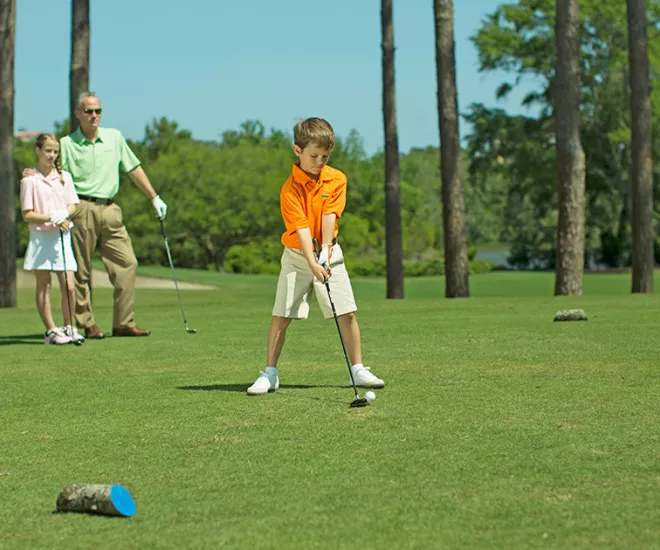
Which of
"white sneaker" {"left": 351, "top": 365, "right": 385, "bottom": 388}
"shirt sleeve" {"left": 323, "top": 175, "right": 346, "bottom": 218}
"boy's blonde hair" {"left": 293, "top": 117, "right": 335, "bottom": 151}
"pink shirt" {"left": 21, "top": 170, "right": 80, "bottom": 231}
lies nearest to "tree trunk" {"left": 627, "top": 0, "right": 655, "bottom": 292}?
"pink shirt" {"left": 21, "top": 170, "right": 80, "bottom": 231}

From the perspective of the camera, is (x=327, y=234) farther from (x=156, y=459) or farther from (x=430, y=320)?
(x=430, y=320)

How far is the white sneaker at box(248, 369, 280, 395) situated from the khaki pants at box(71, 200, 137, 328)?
484 cm

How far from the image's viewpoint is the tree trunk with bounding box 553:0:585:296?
22359mm

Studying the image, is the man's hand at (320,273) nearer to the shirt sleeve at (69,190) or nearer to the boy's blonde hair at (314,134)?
the boy's blonde hair at (314,134)

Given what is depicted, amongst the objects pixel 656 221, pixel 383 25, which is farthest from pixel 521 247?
pixel 383 25

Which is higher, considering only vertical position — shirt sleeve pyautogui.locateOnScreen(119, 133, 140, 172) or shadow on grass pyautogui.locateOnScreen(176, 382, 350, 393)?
shirt sleeve pyautogui.locateOnScreen(119, 133, 140, 172)

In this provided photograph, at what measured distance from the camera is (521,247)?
68188mm

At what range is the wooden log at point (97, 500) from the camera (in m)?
4.86

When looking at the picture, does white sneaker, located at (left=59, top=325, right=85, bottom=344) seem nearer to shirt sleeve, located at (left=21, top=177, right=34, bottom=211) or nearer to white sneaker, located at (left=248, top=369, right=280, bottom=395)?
shirt sleeve, located at (left=21, top=177, right=34, bottom=211)

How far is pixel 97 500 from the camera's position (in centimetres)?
490

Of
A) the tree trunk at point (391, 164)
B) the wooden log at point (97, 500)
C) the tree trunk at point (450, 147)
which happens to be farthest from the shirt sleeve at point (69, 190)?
the tree trunk at point (391, 164)

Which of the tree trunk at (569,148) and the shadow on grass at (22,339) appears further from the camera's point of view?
the tree trunk at (569,148)

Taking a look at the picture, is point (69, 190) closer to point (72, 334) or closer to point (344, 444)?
point (72, 334)

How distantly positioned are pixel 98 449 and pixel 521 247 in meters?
62.9
